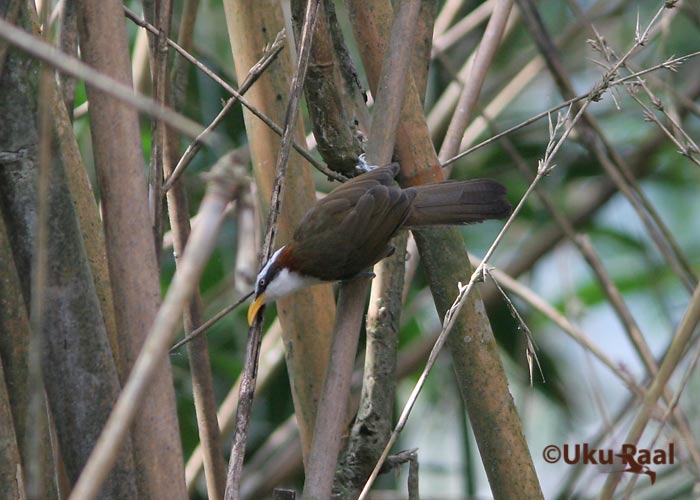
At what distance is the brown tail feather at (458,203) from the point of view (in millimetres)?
1915

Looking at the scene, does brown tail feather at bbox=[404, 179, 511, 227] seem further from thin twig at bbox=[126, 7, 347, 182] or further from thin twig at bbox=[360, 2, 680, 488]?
thin twig at bbox=[360, 2, 680, 488]

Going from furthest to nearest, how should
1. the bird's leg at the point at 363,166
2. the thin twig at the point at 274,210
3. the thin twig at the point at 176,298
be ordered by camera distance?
the bird's leg at the point at 363,166 < the thin twig at the point at 274,210 < the thin twig at the point at 176,298

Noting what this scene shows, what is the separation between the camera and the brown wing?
2004 millimetres

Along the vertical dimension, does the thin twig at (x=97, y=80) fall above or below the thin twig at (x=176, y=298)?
above

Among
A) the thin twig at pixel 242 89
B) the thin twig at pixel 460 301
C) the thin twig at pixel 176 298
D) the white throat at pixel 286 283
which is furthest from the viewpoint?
the white throat at pixel 286 283

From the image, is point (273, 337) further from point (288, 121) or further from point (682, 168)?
point (682, 168)

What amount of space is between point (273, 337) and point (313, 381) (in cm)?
125

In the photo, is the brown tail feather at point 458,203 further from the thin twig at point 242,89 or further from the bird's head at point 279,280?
the thin twig at point 242,89

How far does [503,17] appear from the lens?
196cm

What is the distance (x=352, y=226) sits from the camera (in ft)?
7.21

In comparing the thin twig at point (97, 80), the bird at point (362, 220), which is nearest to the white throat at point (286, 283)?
the bird at point (362, 220)

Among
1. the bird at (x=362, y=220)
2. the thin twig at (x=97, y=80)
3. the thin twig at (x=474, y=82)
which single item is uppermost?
the thin twig at (x=474, y=82)

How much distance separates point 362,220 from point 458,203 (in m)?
0.26

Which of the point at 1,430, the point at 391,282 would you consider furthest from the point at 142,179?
the point at 391,282
